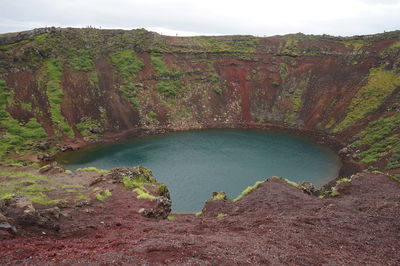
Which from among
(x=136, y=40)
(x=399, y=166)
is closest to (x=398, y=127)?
(x=399, y=166)

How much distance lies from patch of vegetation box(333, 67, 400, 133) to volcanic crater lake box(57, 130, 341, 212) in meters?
12.1

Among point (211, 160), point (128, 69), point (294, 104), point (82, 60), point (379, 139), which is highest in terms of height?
point (82, 60)

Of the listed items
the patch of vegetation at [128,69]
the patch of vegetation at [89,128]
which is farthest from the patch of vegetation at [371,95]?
the patch of vegetation at [89,128]

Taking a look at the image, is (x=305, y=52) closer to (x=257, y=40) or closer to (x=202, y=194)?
(x=257, y=40)

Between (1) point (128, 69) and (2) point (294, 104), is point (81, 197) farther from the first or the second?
(2) point (294, 104)

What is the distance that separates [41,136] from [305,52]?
79.7m

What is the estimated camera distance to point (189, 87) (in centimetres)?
8950

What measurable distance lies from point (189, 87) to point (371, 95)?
48068mm

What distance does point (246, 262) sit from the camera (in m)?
15.0

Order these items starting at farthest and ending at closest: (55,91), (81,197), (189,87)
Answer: (189,87)
(55,91)
(81,197)

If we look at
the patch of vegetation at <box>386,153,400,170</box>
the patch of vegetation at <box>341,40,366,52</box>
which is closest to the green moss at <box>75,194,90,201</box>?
the patch of vegetation at <box>386,153,400,170</box>

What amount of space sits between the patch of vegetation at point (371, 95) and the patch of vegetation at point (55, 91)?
62225mm

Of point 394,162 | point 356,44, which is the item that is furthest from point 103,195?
point 356,44

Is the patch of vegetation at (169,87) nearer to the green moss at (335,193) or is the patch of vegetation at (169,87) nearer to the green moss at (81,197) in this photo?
the green moss at (335,193)
